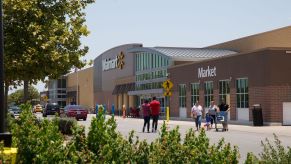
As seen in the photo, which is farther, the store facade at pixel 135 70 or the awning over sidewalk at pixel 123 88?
the awning over sidewalk at pixel 123 88

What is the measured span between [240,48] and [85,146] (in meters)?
50.5

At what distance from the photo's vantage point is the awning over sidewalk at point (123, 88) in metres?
67.9

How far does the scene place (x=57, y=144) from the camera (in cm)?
718

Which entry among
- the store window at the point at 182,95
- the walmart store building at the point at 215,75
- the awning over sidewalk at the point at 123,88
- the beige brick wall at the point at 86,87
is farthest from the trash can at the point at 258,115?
the beige brick wall at the point at 86,87

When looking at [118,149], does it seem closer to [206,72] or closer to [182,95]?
[206,72]

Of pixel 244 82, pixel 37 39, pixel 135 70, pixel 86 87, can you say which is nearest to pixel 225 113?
pixel 244 82

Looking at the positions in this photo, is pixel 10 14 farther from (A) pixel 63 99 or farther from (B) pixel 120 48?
(A) pixel 63 99

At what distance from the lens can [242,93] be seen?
38.3 metres

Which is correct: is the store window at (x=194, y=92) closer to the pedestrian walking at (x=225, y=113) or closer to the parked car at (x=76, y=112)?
the parked car at (x=76, y=112)

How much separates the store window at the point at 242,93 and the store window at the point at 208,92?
451cm

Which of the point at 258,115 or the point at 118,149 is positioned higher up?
the point at 118,149

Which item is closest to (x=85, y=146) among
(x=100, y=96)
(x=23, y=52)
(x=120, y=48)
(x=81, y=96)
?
(x=23, y=52)

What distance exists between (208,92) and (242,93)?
5.84 metres

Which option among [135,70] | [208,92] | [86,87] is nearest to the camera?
[208,92]
